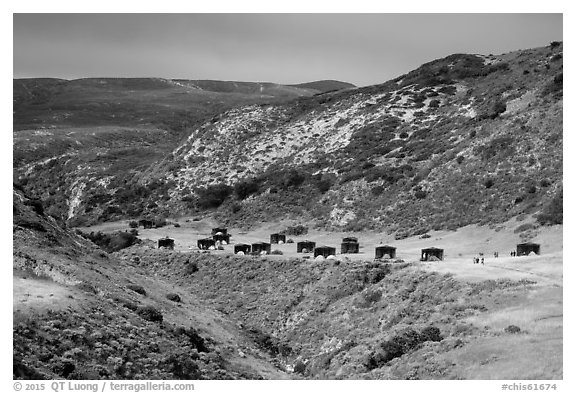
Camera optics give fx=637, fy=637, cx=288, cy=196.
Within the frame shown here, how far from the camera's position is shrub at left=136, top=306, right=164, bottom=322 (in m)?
38.7

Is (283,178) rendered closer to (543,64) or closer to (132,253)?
(132,253)

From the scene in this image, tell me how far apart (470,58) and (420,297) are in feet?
371

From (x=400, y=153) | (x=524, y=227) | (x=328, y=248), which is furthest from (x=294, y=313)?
(x=400, y=153)

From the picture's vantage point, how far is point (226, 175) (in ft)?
392

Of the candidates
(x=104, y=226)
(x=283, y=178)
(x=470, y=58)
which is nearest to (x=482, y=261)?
(x=283, y=178)

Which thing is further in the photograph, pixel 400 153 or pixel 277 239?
pixel 400 153

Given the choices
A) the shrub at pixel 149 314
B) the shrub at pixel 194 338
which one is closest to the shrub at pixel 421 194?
the shrub at pixel 194 338

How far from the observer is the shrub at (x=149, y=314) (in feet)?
127

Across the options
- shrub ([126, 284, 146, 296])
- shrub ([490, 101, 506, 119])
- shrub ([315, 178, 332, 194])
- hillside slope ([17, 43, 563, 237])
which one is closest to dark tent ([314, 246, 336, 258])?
hillside slope ([17, 43, 563, 237])

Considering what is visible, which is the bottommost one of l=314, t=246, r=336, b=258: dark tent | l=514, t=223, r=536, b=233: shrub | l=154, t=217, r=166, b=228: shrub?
l=314, t=246, r=336, b=258: dark tent

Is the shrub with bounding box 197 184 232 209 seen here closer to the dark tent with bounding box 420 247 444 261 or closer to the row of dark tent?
the row of dark tent

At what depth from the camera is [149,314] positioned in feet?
128

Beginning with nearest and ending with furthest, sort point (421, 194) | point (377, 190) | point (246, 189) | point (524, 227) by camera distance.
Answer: point (524, 227), point (421, 194), point (377, 190), point (246, 189)

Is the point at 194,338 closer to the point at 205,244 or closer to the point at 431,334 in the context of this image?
the point at 431,334
